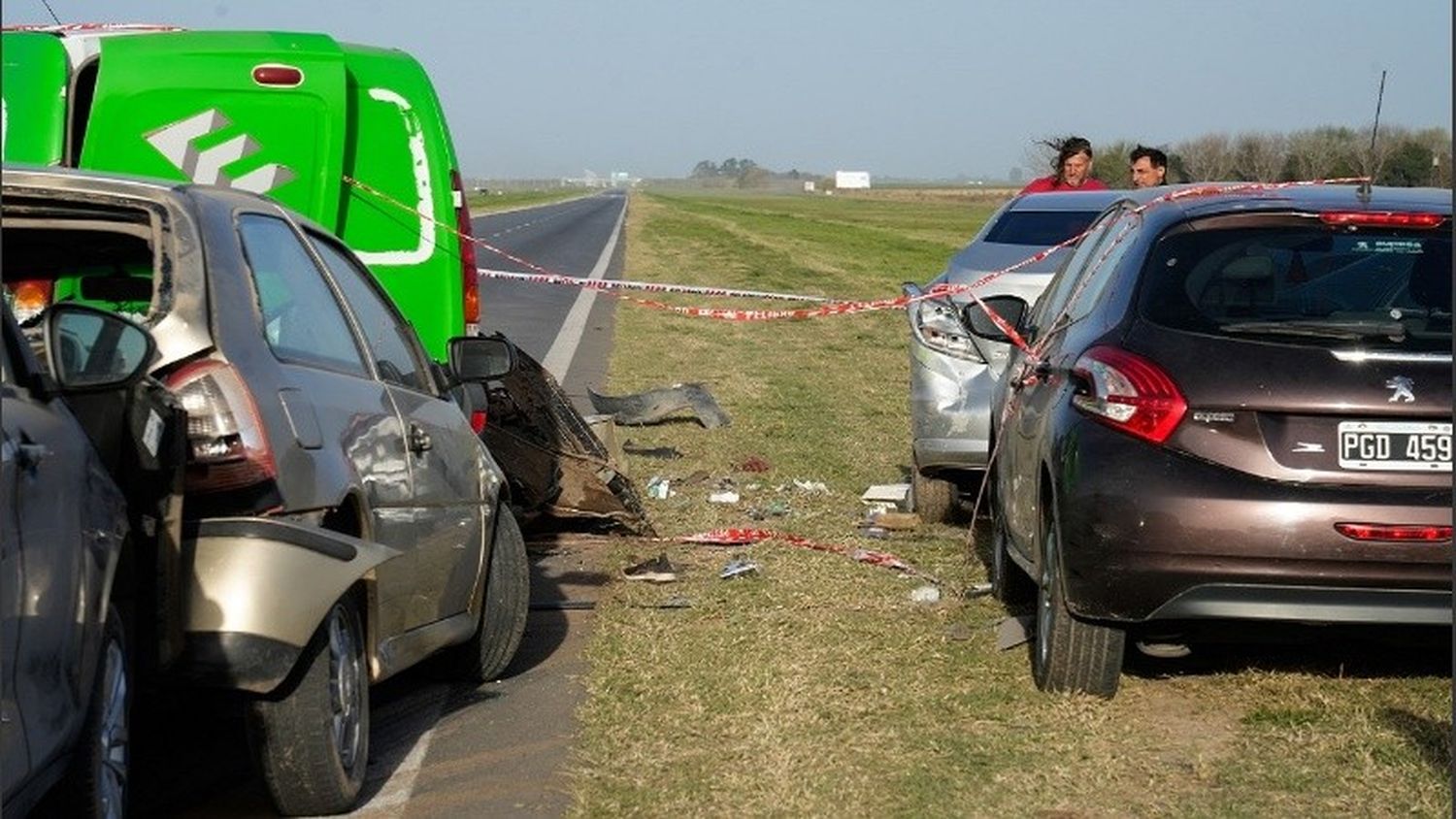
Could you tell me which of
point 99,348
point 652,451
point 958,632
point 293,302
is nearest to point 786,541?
point 958,632

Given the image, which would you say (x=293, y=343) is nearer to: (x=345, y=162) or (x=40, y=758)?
(x=40, y=758)

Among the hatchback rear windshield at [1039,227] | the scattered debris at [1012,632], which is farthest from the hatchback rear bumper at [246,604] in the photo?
the hatchback rear windshield at [1039,227]

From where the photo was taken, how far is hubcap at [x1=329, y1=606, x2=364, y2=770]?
5824 mm

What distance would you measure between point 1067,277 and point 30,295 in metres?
3.84

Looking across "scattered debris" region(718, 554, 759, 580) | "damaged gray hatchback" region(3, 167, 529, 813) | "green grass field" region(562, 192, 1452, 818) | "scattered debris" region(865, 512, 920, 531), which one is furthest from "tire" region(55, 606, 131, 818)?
"scattered debris" region(865, 512, 920, 531)

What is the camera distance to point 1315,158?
60.6 ft

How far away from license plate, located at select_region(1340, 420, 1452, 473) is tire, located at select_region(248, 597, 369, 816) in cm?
275

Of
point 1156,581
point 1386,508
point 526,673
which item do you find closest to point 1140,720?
point 1156,581

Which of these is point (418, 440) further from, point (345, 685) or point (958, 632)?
point (958, 632)

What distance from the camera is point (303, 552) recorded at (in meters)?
5.51

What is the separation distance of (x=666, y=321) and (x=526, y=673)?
19900 millimetres

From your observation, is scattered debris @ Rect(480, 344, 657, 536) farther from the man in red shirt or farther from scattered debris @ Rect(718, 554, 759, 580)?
the man in red shirt

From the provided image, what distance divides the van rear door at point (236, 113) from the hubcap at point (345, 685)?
182 inches

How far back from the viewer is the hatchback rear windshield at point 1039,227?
39.0 ft
